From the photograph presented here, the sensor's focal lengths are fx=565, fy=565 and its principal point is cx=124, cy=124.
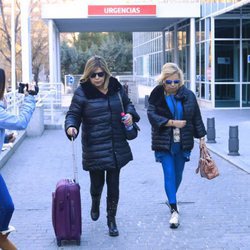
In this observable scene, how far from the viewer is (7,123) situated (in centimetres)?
429

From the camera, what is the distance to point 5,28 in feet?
160

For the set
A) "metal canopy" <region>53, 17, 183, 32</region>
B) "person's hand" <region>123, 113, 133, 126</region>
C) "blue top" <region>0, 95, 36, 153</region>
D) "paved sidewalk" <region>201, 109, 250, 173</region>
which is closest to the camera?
"blue top" <region>0, 95, 36, 153</region>

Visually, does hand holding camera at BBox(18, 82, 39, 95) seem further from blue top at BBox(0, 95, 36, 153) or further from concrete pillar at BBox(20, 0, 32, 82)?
concrete pillar at BBox(20, 0, 32, 82)

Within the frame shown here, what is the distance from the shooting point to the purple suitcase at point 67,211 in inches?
209

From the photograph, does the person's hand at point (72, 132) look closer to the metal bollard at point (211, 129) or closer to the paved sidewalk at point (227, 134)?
the paved sidewalk at point (227, 134)

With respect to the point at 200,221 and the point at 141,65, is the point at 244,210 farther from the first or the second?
the point at 141,65

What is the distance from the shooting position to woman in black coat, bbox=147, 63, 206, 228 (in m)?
6.00

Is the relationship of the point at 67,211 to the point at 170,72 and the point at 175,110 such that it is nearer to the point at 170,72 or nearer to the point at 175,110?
the point at 175,110

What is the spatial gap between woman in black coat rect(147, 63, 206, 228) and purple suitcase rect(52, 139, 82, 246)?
3.75 feet

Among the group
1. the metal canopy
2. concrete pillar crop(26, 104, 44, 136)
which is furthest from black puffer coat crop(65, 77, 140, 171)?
the metal canopy

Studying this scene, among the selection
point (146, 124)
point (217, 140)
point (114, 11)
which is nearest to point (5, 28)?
point (114, 11)

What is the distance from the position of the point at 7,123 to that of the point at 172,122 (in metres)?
2.20

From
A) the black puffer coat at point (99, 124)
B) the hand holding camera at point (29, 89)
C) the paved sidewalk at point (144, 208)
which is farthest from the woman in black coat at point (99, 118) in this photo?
the hand holding camera at point (29, 89)

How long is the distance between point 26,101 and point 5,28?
4607 cm
